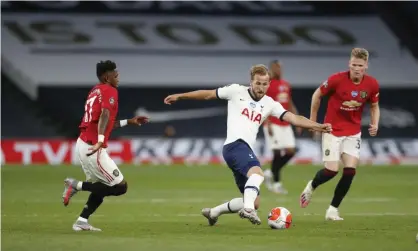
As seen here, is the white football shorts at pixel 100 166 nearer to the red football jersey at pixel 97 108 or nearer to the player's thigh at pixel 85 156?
the player's thigh at pixel 85 156

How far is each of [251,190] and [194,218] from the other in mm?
2372

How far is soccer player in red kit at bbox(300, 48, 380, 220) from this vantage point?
534 inches

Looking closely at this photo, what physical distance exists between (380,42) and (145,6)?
8.96 m

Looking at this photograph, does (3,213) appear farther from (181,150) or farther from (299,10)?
(299,10)

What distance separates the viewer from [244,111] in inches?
482

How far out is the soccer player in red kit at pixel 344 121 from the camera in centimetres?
1357

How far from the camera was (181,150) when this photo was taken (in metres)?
32.1

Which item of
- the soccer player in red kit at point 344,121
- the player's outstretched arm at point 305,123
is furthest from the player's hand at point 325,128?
the soccer player in red kit at point 344,121

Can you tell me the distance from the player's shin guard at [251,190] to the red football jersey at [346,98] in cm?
228

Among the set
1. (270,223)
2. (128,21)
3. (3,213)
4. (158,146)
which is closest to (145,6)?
(128,21)

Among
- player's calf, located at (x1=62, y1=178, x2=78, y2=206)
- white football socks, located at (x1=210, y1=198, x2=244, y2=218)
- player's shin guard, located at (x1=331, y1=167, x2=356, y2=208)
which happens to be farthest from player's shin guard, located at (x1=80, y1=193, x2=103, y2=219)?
player's shin guard, located at (x1=331, y1=167, x2=356, y2=208)

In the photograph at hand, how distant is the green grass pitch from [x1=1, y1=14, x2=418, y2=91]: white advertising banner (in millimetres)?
13157

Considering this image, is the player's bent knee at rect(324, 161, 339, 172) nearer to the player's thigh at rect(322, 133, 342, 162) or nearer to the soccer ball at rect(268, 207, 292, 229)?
the player's thigh at rect(322, 133, 342, 162)

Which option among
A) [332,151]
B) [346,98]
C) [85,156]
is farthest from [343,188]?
[85,156]
